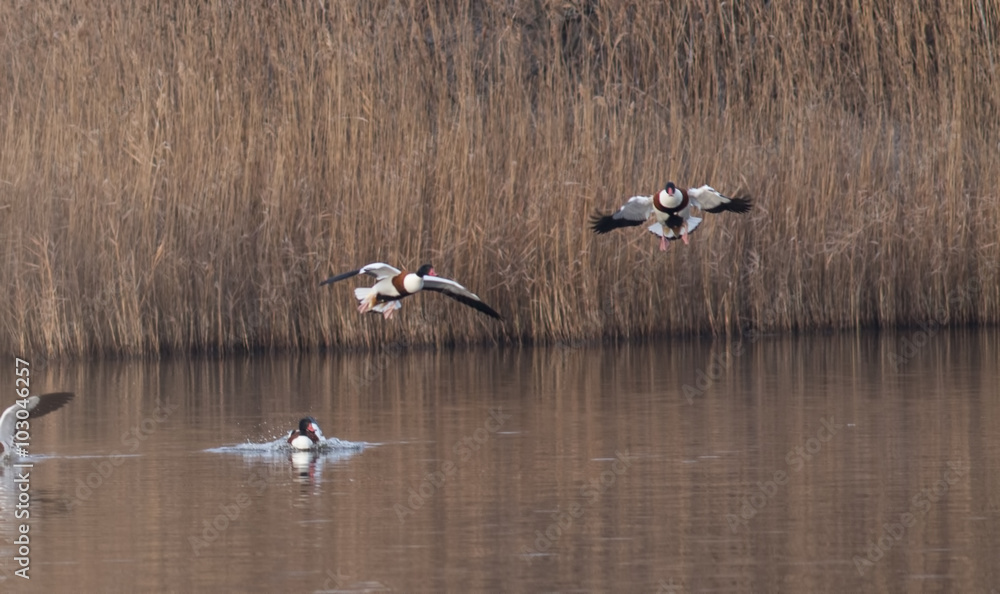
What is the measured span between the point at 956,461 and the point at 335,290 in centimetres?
623

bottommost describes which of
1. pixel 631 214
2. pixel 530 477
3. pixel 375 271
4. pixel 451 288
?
pixel 530 477

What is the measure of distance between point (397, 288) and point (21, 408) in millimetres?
2170

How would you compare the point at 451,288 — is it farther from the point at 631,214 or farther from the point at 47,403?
the point at 47,403

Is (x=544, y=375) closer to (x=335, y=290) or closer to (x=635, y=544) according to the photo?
(x=335, y=290)

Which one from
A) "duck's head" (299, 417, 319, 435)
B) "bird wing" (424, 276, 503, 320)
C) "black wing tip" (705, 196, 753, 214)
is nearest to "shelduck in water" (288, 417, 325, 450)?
"duck's head" (299, 417, 319, 435)

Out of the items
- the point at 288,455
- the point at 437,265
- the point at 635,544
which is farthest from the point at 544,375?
the point at 635,544

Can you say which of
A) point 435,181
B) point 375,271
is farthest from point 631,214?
point 435,181

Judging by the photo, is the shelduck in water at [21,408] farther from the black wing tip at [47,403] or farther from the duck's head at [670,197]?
the duck's head at [670,197]

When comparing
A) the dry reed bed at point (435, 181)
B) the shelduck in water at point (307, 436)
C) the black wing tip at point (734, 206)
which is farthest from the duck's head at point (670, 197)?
the dry reed bed at point (435, 181)

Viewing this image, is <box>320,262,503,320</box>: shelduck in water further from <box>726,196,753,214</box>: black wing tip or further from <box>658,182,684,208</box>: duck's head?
<box>726,196,753,214</box>: black wing tip

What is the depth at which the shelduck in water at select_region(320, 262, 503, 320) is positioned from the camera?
9688 mm

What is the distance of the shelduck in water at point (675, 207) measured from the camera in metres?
10.6

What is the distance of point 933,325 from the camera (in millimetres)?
14297

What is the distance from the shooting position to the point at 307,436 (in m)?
9.29
